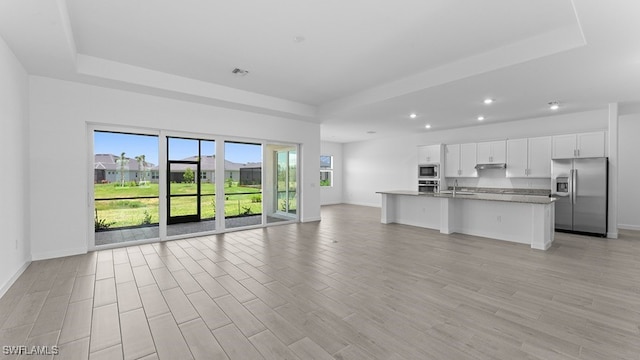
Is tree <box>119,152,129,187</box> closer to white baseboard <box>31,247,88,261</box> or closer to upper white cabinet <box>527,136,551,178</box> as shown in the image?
white baseboard <box>31,247,88,261</box>

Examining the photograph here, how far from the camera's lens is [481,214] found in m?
5.70

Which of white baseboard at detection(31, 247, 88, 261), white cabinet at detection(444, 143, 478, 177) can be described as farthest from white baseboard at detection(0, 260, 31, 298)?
white cabinet at detection(444, 143, 478, 177)

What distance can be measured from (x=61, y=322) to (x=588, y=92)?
26.6 ft

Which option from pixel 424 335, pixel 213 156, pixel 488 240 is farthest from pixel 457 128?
pixel 424 335

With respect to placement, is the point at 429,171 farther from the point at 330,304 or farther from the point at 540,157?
the point at 330,304

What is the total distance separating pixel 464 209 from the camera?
5977 mm

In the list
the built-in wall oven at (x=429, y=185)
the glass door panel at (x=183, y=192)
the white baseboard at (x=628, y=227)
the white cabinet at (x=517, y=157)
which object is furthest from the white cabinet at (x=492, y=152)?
the glass door panel at (x=183, y=192)

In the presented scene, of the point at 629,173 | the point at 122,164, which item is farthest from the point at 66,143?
the point at 629,173

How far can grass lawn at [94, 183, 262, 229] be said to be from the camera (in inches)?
197

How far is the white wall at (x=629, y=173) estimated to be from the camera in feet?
20.5

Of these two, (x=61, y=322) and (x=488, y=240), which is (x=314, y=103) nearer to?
(x=488, y=240)

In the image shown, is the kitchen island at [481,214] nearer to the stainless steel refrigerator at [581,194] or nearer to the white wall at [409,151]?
the stainless steel refrigerator at [581,194]

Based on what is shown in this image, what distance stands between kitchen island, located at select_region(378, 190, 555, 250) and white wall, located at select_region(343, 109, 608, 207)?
2.29 metres

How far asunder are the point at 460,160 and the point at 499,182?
119cm
